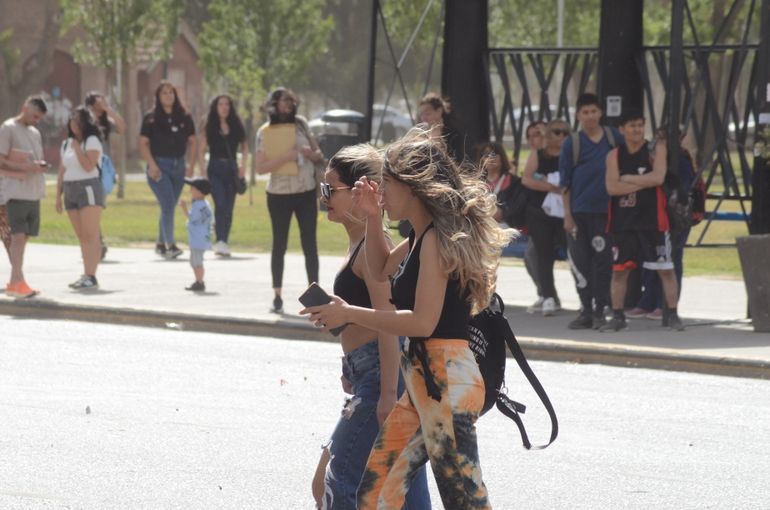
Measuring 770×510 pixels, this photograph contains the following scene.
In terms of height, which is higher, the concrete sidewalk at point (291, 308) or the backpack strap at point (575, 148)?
the backpack strap at point (575, 148)

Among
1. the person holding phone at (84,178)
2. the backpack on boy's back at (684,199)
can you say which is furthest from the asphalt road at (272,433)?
the person holding phone at (84,178)

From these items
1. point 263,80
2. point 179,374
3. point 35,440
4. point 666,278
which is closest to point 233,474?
point 35,440

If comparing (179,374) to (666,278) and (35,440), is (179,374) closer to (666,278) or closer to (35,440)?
(35,440)

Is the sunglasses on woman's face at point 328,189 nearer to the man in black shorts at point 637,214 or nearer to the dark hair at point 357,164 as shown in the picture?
the dark hair at point 357,164

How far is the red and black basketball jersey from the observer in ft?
40.2

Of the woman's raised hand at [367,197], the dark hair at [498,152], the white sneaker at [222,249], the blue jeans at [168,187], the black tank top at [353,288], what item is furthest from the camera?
the white sneaker at [222,249]

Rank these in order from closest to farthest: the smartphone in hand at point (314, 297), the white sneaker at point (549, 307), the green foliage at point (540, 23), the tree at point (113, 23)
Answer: the smartphone in hand at point (314, 297) → the white sneaker at point (549, 307) → the tree at point (113, 23) → the green foliage at point (540, 23)

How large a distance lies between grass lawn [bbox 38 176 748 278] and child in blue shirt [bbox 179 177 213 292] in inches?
102

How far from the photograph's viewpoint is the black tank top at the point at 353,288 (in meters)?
5.42

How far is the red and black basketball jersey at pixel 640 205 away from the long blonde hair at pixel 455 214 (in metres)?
7.49

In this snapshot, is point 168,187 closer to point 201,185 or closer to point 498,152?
point 201,185

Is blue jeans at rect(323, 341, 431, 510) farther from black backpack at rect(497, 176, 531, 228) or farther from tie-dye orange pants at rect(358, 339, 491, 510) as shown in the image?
black backpack at rect(497, 176, 531, 228)

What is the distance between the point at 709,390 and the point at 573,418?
155 cm

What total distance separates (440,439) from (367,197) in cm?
83
